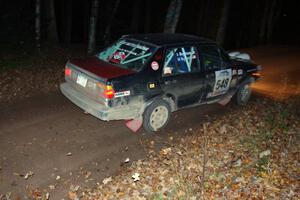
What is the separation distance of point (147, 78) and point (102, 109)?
1.07 m

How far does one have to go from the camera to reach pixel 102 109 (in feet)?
19.7

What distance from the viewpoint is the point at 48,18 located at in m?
13.2

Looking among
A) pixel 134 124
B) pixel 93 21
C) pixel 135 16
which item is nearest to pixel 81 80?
pixel 134 124

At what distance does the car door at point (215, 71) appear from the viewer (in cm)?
736

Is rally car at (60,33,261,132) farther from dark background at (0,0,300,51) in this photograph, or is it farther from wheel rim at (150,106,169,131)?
dark background at (0,0,300,51)

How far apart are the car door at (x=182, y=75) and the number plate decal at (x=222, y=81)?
523 mm

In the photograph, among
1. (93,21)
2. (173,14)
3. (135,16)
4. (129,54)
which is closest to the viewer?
(129,54)

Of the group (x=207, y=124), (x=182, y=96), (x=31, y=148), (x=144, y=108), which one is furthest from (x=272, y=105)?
(x=31, y=148)

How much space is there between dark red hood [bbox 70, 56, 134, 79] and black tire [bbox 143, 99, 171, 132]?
93cm

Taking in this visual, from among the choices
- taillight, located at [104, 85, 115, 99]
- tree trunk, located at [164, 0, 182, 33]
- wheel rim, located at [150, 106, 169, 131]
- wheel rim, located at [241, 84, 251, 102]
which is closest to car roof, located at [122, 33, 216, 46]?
wheel rim, located at [150, 106, 169, 131]

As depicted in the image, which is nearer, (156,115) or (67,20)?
(156,115)

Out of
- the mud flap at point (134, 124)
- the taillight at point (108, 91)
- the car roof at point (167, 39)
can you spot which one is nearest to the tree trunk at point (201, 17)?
the car roof at point (167, 39)

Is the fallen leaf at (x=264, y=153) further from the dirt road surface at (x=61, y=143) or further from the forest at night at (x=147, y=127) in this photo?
the dirt road surface at (x=61, y=143)

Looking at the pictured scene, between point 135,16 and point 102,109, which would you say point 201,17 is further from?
point 102,109
